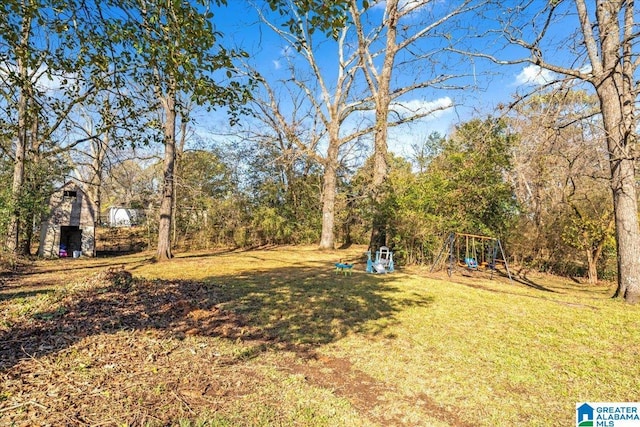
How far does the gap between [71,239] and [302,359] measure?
18.7 metres

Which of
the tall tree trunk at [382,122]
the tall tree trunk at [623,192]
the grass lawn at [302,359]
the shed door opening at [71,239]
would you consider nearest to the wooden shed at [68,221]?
the shed door opening at [71,239]

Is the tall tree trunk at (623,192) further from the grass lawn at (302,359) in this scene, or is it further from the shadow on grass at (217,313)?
the shadow on grass at (217,313)

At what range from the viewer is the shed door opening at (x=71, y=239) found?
1671 centimetres

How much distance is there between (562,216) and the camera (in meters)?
11.2

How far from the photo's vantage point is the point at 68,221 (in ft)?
51.1

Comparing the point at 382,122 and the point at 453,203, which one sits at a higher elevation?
the point at 382,122

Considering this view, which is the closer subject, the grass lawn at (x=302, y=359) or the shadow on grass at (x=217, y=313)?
the grass lawn at (x=302, y=359)

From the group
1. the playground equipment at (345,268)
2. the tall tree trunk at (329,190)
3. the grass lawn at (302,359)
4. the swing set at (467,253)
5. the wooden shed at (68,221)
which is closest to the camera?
the grass lawn at (302,359)

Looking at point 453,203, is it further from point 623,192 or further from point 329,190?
point 329,190

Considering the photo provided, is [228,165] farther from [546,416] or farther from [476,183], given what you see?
[546,416]

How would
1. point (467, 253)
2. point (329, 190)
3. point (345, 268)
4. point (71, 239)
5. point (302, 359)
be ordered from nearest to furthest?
1. point (302, 359)
2. point (345, 268)
3. point (467, 253)
4. point (329, 190)
5. point (71, 239)

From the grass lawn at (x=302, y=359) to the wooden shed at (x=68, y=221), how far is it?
1163 cm

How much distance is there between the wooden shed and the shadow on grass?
1149 centimetres

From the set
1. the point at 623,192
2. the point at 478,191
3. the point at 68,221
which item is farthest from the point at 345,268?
the point at 68,221
